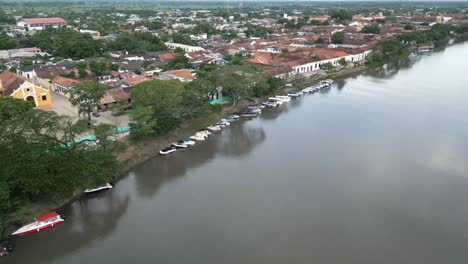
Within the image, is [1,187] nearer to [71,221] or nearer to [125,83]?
[71,221]

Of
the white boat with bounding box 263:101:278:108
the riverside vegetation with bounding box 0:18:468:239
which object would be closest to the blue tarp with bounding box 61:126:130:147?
the riverside vegetation with bounding box 0:18:468:239

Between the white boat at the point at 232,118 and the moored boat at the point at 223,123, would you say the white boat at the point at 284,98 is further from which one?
the moored boat at the point at 223,123

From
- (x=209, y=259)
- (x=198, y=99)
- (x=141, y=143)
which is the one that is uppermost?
(x=198, y=99)

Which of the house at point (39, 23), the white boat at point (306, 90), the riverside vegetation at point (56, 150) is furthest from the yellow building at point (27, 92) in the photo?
the house at point (39, 23)

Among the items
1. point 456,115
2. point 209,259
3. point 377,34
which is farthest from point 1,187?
point 377,34

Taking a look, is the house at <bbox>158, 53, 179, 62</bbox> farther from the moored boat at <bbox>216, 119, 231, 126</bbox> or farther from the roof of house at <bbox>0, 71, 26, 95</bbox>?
the moored boat at <bbox>216, 119, 231, 126</bbox>

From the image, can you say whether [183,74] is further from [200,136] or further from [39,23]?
[39,23]
